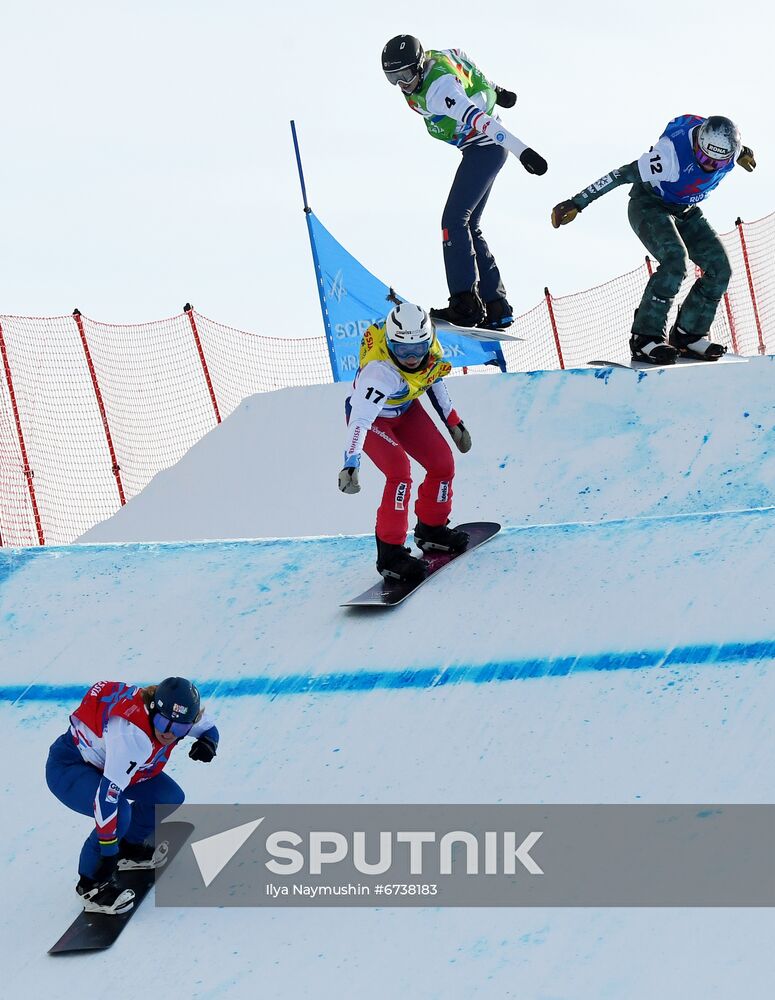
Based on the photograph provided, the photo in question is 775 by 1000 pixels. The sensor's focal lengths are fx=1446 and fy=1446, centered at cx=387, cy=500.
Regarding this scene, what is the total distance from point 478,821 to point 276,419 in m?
7.01

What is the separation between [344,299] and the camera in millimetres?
13406

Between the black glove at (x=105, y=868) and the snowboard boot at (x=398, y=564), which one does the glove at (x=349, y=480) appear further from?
the black glove at (x=105, y=868)

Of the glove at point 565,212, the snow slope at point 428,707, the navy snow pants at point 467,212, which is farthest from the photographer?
the navy snow pants at point 467,212

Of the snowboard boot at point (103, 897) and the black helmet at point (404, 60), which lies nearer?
the snowboard boot at point (103, 897)

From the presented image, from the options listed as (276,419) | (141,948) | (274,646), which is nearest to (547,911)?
(141,948)

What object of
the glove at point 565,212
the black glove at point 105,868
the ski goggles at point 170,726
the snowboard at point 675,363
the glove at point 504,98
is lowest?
the black glove at point 105,868

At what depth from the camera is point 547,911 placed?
5.02 meters

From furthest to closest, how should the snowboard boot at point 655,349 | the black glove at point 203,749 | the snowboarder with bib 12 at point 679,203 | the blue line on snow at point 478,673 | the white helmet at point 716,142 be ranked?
the snowboard boot at point 655,349 → the snowboarder with bib 12 at point 679,203 → the white helmet at point 716,142 → the blue line on snow at point 478,673 → the black glove at point 203,749

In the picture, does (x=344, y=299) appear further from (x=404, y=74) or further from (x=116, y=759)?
(x=116, y=759)

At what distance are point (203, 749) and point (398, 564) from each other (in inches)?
91.6

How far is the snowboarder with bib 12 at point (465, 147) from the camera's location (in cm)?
979

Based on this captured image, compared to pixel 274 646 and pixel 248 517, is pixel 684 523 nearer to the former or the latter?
pixel 274 646

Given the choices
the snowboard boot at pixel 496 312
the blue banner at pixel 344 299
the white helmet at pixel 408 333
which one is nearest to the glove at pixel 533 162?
the snowboard boot at pixel 496 312

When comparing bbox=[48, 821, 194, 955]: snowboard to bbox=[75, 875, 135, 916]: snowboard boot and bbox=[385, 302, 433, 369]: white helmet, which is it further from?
bbox=[385, 302, 433, 369]: white helmet
